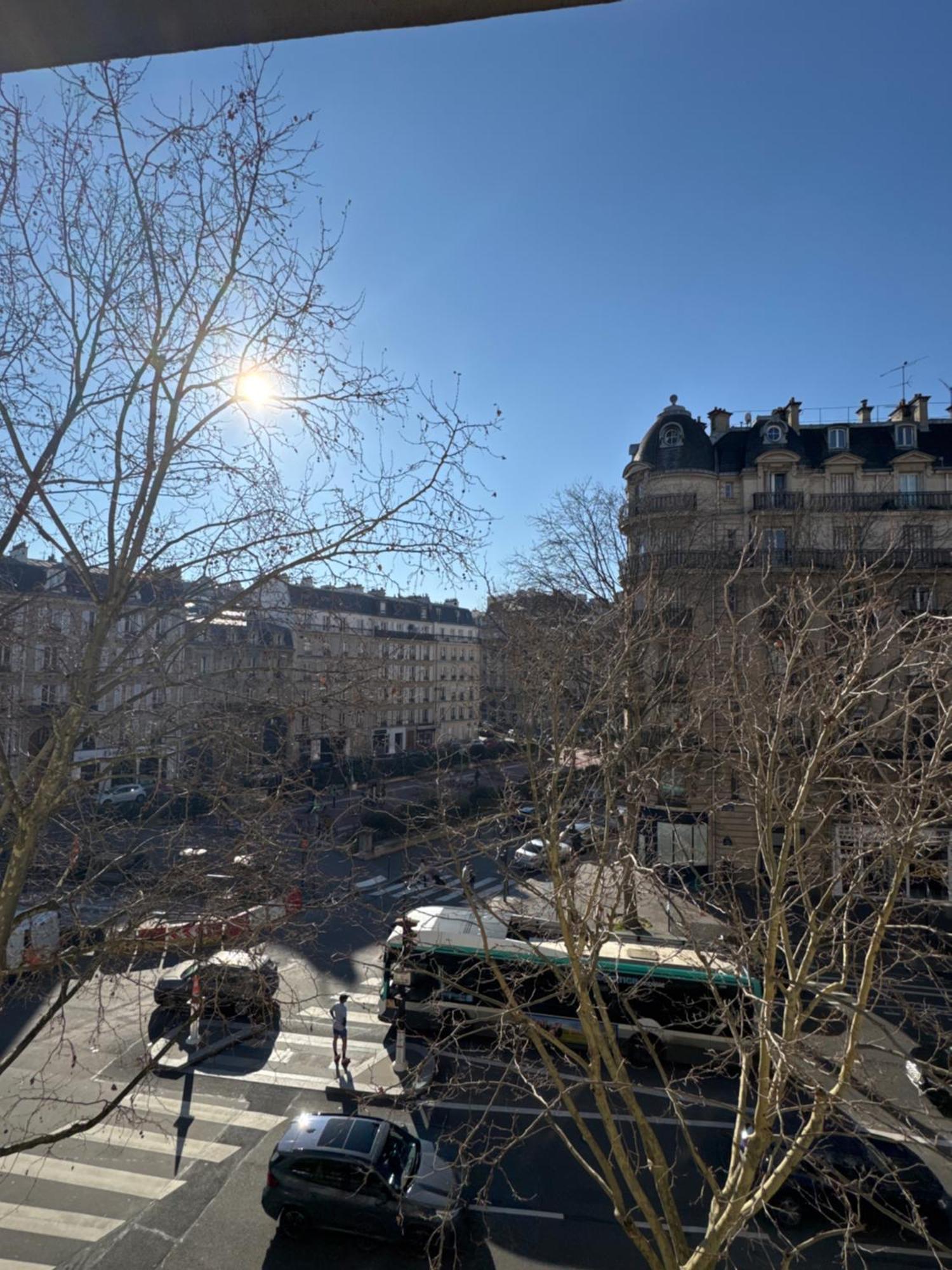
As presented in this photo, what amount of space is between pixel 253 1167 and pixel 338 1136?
1573mm

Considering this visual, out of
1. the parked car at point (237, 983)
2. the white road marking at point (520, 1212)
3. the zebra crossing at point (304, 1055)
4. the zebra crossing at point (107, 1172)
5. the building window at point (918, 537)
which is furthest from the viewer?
the building window at point (918, 537)

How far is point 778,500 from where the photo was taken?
82.8 ft

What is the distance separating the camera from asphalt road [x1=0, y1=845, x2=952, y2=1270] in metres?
8.11

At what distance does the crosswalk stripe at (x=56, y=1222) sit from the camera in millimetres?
8469

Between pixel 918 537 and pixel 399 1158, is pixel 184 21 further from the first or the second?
pixel 918 537

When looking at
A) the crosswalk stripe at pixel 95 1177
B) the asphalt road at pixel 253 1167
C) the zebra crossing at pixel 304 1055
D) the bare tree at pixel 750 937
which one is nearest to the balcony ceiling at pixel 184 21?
the bare tree at pixel 750 937

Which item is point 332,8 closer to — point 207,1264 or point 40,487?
point 40,487

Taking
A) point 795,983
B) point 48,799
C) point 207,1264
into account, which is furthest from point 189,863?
point 207,1264

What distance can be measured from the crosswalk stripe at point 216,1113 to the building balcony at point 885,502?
23.5 meters

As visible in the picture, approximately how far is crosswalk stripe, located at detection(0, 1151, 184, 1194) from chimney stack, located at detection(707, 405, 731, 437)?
90.7ft

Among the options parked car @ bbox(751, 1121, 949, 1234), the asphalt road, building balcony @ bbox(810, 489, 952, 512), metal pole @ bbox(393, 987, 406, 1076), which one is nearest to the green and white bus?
metal pole @ bbox(393, 987, 406, 1076)

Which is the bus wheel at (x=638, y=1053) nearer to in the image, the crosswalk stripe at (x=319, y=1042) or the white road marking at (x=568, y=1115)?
the white road marking at (x=568, y=1115)

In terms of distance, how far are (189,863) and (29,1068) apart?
10.1 meters

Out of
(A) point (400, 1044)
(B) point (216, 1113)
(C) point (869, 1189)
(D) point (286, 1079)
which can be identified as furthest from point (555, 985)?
(B) point (216, 1113)
